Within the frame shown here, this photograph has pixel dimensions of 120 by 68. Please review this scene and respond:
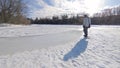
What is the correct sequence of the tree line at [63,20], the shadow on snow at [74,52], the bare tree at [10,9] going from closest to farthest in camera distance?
the shadow on snow at [74,52]
the bare tree at [10,9]
the tree line at [63,20]

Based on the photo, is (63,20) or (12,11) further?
(63,20)

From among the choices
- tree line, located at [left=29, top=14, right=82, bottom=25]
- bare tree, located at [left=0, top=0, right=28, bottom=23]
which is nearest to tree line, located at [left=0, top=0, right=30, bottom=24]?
bare tree, located at [left=0, top=0, right=28, bottom=23]

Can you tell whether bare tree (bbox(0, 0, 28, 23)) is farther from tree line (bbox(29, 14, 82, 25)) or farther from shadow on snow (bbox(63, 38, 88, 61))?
tree line (bbox(29, 14, 82, 25))

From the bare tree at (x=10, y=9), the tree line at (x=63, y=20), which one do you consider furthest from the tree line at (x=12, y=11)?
the tree line at (x=63, y=20)

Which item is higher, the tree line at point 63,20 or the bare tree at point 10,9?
the bare tree at point 10,9

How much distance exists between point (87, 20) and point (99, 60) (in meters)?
9.01

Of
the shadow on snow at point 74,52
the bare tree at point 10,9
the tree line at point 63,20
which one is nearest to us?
the shadow on snow at point 74,52

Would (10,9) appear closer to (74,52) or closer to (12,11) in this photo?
(12,11)

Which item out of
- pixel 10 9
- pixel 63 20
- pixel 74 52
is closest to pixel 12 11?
pixel 10 9

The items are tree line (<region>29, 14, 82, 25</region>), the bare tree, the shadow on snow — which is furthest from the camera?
tree line (<region>29, 14, 82, 25</region>)

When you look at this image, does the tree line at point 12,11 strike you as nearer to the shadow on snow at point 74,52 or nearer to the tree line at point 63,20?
the shadow on snow at point 74,52

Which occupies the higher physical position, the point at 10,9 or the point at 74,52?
the point at 10,9

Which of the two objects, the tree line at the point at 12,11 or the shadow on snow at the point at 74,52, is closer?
the shadow on snow at the point at 74,52

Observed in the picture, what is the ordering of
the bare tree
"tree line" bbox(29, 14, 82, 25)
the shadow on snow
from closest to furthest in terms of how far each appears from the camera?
the shadow on snow
the bare tree
"tree line" bbox(29, 14, 82, 25)
